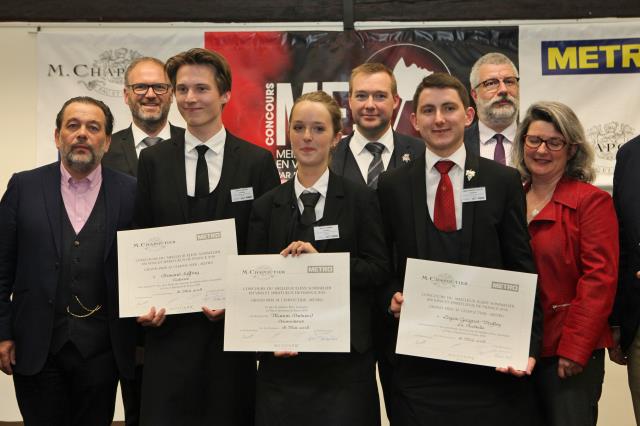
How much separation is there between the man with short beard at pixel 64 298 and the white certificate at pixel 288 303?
0.75m

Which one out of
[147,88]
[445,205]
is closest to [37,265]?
[147,88]

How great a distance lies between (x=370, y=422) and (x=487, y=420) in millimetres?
457

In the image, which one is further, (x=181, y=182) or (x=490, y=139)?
(x=490, y=139)

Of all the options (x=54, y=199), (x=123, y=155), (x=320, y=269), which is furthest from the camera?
(x=123, y=155)

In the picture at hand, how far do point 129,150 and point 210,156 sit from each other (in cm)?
138

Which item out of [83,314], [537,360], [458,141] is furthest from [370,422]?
[83,314]

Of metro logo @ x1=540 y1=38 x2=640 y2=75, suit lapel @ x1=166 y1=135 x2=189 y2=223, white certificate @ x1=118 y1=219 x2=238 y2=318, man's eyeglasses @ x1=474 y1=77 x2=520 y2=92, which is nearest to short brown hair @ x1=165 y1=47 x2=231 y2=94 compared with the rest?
suit lapel @ x1=166 y1=135 x2=189 y2=223

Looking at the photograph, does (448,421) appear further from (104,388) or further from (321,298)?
Result: (104,388)

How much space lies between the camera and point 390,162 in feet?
12.0

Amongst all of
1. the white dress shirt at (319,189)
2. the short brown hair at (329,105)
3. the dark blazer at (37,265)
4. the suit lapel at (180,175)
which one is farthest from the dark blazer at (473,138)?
the dark blazer at (37,265)

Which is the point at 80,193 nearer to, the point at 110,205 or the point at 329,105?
the point at 110,205

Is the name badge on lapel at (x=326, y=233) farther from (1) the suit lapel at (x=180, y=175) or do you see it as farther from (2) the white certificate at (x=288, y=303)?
(1) the suit lapel at (x=180, y=175)

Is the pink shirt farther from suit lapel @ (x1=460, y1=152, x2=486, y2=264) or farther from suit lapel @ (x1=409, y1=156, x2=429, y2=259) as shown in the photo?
suit lapel @ (x1=460, y1=152, x2=486, y2=264)

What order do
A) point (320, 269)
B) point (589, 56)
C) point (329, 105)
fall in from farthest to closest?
point (589, 56)
point (329, 105)
point (320, 269)
